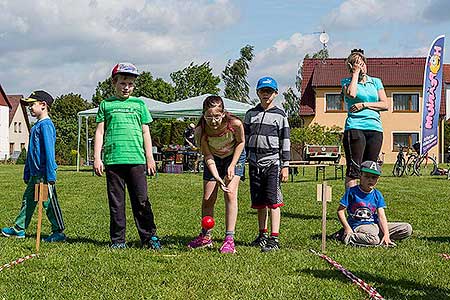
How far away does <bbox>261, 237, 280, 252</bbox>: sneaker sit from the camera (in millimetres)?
6695

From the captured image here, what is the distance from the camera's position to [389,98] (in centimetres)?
4591

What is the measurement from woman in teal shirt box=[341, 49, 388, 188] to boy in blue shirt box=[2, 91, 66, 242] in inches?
128

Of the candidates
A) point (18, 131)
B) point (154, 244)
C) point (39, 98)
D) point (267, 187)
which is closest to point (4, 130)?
point (18, 131)

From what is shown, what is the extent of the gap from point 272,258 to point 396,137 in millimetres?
42710

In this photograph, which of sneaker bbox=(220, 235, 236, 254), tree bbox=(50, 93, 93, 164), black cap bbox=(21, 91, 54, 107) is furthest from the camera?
tree bbox=(50, 93, 93, 164)

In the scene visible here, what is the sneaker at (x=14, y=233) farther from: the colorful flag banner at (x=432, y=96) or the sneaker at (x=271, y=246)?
the colorful flag banner at (x=432, y=96)

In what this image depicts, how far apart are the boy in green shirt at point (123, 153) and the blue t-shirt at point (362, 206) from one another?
2.03 metres

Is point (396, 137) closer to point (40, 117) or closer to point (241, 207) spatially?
point (241, 207)

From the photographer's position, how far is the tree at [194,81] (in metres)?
71.7

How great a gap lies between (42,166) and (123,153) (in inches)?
42.9

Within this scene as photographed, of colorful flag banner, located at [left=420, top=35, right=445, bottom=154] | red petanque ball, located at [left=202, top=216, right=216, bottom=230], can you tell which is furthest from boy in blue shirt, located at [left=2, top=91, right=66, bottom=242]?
colorful flag banner, located at [left=420, top=35, right=445, bottom=154]

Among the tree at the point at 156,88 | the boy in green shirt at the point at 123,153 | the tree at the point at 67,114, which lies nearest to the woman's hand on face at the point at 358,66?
the boy in green shirt at the point at 123,153

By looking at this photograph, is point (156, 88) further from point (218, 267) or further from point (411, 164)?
point (218, 267)

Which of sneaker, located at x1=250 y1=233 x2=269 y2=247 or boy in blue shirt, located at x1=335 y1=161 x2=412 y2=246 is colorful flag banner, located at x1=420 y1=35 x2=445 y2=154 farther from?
sneaker, located at x1=250 y1=233 x2=269 y2=247
